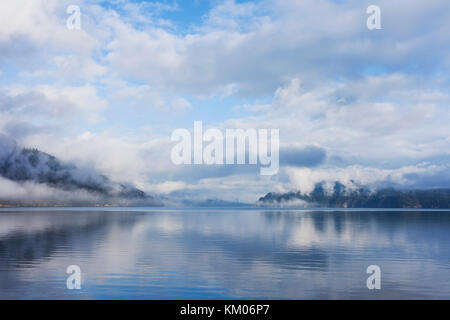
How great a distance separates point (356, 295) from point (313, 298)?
4.54 meters

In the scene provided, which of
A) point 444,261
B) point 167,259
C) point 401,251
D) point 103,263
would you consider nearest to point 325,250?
point 401,251

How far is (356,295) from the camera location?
109 feet

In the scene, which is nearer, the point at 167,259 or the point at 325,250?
the point at 167,259

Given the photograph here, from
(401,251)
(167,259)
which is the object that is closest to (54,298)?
(167,259)

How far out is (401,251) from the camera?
206 ft
